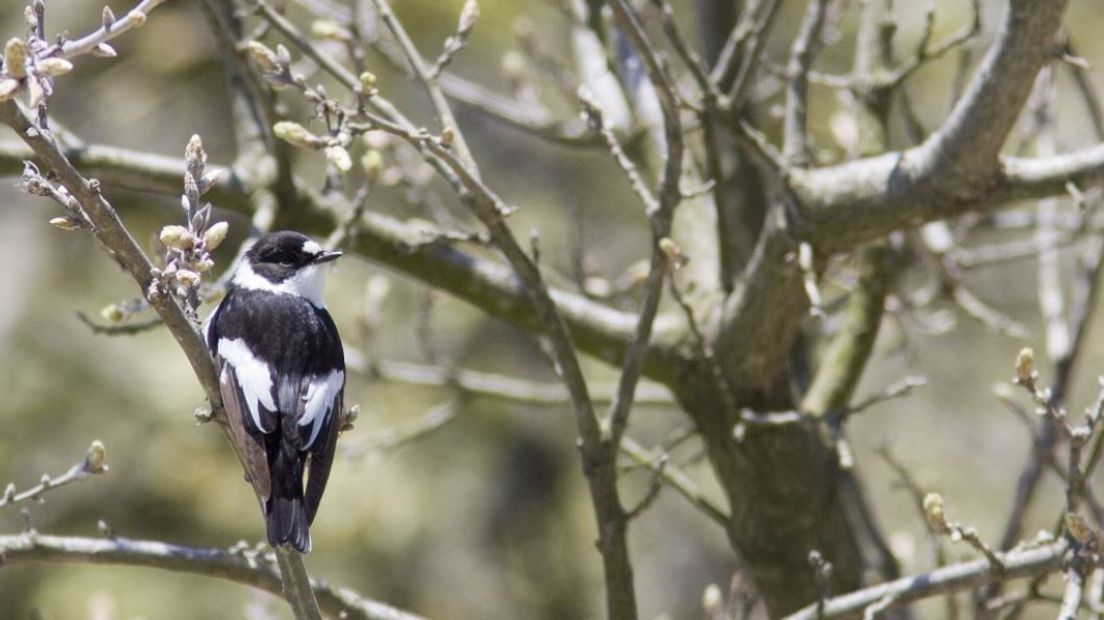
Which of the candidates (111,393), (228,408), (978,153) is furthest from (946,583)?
(111,393)

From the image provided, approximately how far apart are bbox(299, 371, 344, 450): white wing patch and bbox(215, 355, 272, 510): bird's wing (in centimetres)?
16

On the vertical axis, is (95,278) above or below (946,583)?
below

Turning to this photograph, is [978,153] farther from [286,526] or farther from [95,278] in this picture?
[95,278]

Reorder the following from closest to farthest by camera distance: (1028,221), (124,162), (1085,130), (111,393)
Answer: (124,162) → (1028,221) → (1085,130) → (111,393)

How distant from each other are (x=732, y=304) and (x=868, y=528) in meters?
1.18

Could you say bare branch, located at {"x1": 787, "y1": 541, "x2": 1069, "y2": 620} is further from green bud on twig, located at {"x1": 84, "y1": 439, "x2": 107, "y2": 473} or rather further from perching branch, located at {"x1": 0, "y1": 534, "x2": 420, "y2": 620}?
green bud on twig, located at {"x1": 84, "y1": 439, "x2": 107, "y2": 473}

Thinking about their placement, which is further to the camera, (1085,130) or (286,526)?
(1085,130)

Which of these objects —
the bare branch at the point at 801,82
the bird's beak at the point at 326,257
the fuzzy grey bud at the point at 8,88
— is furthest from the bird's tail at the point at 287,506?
the bare branch at the point at 801,82

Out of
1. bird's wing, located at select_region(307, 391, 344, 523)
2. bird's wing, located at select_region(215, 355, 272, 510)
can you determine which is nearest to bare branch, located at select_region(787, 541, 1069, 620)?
bird's wing, located at select_region(307, 391, 344, 523)

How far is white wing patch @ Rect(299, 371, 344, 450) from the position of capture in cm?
293

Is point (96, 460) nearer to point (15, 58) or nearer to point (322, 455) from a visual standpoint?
point (322, 455)

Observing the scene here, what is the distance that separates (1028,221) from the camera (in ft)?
14.3

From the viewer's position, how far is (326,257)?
3.28 m

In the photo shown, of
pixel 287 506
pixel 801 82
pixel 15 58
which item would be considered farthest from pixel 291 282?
pixel 15 58
